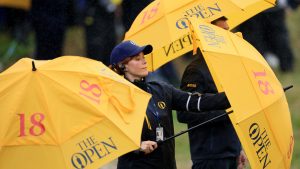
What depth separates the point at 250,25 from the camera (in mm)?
16094

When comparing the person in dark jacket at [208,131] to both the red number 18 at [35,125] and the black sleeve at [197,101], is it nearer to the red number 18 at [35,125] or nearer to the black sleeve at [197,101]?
the black sleeve at [197,101]

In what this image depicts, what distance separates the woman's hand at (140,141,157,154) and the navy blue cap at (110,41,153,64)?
746 mm

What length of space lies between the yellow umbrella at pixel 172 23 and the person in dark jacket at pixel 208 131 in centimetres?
15

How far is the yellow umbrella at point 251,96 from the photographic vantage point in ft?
26.5

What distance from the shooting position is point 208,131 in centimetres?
958

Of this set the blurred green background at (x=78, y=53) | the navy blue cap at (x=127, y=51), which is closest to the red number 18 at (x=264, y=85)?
the navy blue cap at (x=127, y=51)

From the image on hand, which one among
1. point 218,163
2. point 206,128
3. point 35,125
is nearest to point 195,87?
point 206,128

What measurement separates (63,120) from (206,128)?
83.6 inches

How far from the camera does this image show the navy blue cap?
28.3 feet

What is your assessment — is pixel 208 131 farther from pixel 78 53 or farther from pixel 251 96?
pixel 78 53

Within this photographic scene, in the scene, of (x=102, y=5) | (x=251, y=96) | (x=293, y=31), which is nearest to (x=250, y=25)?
(x=102, y=5)

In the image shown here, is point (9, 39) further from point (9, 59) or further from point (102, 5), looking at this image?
point (102, 5)

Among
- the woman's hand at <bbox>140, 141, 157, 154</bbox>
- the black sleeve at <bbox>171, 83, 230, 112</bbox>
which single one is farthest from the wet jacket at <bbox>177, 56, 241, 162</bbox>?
the woman's hand at <bbox>140, 141, 157, 154</bbox>

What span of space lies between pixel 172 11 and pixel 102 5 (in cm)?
564
